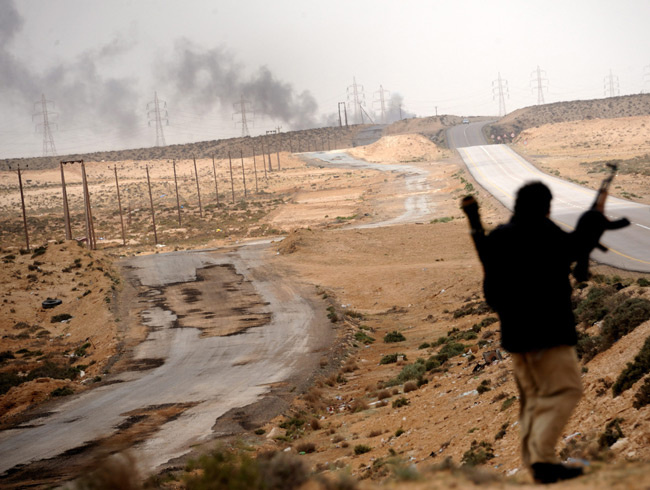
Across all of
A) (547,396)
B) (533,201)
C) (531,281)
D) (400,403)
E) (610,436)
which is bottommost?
(400,403)

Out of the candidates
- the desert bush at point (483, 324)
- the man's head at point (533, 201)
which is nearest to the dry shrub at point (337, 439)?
the man's head at point (533, 201)

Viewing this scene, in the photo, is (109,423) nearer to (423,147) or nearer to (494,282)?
(494,282)

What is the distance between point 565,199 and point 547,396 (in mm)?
51571

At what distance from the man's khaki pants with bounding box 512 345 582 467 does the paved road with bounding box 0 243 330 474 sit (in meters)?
8.65

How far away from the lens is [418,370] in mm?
18500

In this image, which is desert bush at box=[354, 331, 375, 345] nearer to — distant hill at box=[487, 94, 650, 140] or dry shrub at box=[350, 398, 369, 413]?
dry shrub at box=[350, 398, 369, 413]

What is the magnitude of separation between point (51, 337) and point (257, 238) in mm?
30912

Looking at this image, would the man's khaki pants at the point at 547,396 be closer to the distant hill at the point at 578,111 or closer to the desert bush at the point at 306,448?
the desert bush at the point at 306,448

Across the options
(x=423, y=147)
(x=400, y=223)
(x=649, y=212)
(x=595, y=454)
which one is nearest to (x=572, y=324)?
(x=595, y=454)

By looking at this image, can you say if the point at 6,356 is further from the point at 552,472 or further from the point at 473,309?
the point at 552,472

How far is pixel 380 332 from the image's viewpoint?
2777 centimetres

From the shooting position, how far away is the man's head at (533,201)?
5.35m

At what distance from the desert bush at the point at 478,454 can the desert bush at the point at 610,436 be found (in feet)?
5.04

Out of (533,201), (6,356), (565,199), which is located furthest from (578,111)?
(533,201)
